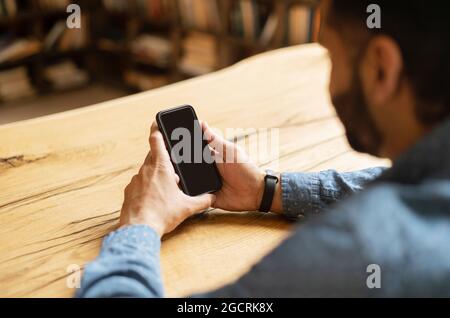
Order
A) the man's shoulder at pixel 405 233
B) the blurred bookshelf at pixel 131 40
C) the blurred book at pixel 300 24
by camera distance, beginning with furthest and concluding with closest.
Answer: the blurred bookshelf at pixel 131 40, the blurred book at pixel 300 24, the man's shoulder at pixel 405 233

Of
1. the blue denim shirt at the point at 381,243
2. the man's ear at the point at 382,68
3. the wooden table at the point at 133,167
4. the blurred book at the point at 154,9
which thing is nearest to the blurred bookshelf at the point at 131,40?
the blurred book at the point at 154,9

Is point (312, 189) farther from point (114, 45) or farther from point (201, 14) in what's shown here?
point (114, 45)

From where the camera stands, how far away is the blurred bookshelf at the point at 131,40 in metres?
3.10

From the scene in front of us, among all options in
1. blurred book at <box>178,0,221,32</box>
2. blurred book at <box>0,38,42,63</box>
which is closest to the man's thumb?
blurred book at <box>178,0,221,32</box>

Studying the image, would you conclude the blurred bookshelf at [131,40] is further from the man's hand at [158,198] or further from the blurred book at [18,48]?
the man's hand at [158,198]

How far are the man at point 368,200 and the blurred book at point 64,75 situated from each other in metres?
3.08

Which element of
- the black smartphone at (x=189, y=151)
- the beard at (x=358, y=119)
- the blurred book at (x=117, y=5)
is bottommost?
the black smartphone at (x=189, y=151)

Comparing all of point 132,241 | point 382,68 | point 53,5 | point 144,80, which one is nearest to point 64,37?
point 53,5

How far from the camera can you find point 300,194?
1.00m

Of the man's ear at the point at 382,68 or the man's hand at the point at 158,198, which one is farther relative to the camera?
the man's hand at the point at 158,198

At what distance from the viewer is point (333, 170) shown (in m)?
1.04

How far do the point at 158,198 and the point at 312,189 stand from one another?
29 cm

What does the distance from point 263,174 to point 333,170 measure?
0.45ft
